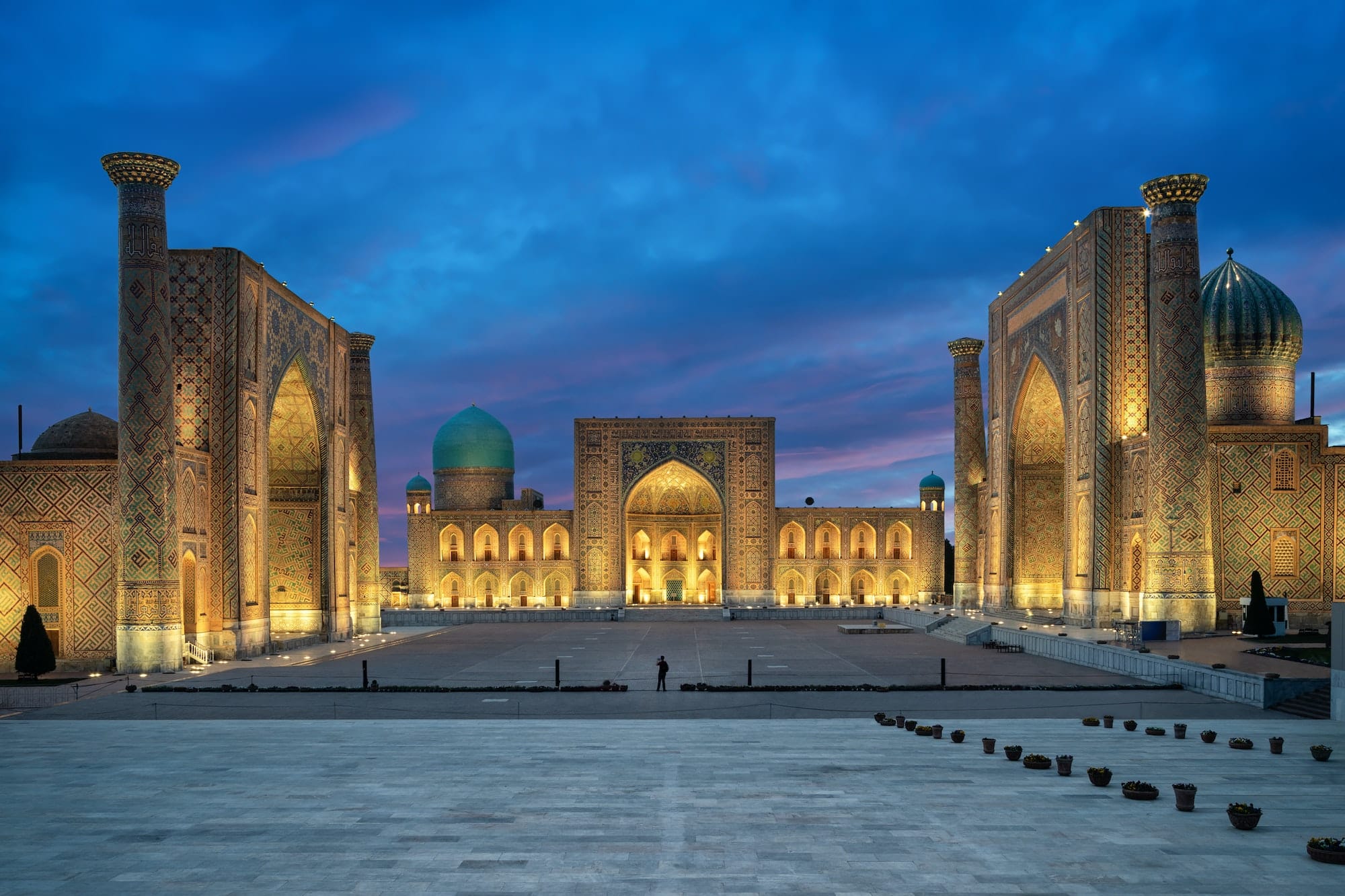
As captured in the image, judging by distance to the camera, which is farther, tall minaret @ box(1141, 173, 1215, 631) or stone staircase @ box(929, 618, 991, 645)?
stone staircase @ box(929, 618, 991, 645)

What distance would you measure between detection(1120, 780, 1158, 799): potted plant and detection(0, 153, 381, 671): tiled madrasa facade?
18191 mm

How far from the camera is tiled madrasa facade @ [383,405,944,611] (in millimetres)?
47500

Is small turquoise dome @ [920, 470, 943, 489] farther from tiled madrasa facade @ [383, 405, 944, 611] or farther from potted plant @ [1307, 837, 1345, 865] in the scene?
potted plant @ [1307, 837, 1345, 865]

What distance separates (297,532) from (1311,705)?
2454 cm

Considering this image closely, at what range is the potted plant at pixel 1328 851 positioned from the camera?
7.68 metres

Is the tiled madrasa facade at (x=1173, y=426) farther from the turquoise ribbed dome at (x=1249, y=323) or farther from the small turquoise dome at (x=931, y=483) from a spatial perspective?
the small turquoise dome at (x=931, y=483)

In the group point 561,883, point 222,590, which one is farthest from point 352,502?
point 561,883

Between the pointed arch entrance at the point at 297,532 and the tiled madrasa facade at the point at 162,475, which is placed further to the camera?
the pointed arch entrance at the point at 297,532

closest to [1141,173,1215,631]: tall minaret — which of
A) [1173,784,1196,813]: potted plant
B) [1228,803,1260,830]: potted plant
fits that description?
[1173,784,1196,813]: potted plant

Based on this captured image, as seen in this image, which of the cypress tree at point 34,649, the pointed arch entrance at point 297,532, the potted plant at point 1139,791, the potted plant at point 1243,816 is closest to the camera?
the potted plant at point 1243,816

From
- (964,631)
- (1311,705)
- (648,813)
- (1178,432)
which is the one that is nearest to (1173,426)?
(1178,432)

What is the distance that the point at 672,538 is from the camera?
5041 centimetres

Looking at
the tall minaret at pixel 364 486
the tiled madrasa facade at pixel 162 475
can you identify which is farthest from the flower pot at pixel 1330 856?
the tall minaret at pixel 364 486

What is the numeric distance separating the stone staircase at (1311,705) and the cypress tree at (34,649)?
21.2 m
